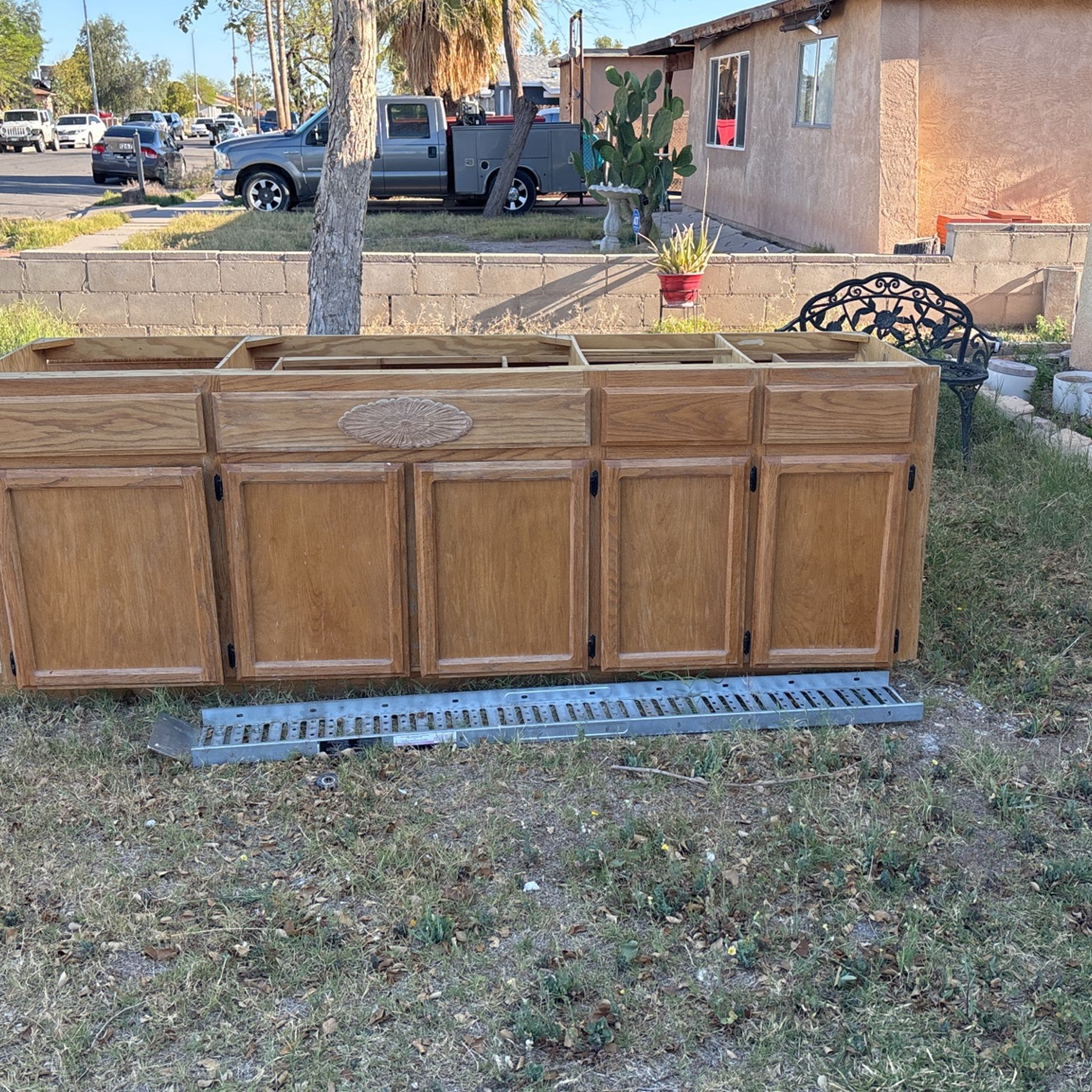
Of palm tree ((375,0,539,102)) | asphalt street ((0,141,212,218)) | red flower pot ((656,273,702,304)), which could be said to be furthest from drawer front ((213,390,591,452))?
palm tree ((375,0,539,102))

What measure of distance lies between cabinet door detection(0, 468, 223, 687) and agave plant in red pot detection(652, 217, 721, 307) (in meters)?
6.50

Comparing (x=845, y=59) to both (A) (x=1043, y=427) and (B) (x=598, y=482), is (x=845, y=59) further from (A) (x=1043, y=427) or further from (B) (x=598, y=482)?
(B) (x=598, y=482)

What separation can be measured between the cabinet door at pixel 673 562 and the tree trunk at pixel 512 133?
1540cm

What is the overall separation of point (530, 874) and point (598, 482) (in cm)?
133

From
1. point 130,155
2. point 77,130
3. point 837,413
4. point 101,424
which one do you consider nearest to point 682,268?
point 837,413

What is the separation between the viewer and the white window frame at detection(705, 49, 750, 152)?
16.4 m

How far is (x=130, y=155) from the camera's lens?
91.7 ft

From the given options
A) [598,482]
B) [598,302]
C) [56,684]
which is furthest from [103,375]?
[598,302]

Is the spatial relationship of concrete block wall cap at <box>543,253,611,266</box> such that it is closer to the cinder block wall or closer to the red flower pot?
the cinder block wall

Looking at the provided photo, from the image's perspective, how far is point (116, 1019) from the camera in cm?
280

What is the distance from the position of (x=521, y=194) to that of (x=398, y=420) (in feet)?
55.6

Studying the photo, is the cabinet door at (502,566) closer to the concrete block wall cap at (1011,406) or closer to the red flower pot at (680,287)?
the concrete block wall cap at (1011,406)

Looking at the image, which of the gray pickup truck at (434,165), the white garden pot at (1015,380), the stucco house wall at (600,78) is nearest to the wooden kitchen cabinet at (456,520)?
the white garden pot at (1015,380)

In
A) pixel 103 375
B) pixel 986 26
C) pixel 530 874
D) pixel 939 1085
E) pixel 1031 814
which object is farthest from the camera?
pixel 986 26
